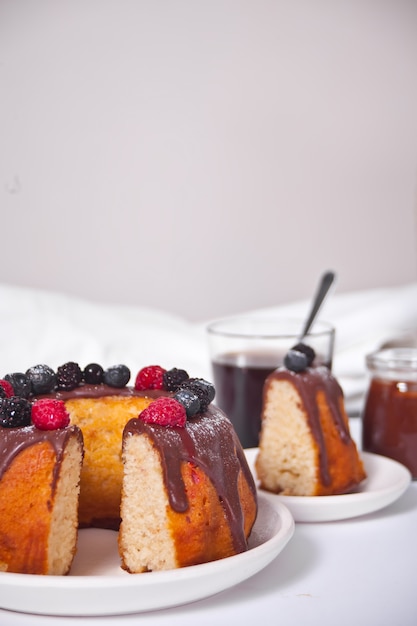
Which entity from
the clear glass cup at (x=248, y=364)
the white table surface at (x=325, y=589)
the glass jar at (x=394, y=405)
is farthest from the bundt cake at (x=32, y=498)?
the glass jar at (x=394, y=405)

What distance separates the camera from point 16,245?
3641 mm

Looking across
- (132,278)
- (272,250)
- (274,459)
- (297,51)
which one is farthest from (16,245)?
(274,459)

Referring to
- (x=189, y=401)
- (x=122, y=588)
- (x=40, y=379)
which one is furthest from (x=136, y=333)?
(x=122, y=588)

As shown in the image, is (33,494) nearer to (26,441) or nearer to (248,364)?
(26,441)

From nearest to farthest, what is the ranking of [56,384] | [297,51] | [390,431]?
[56,384] < [390,431] < [297,51]

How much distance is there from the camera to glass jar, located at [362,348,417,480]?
2.37m

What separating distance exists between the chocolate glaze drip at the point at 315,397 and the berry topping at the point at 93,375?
452mm

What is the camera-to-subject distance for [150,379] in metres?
1.96

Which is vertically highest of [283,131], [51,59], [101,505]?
[51,59]

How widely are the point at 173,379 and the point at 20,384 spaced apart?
35cm

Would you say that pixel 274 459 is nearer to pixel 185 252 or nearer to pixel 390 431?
pixel 390 431

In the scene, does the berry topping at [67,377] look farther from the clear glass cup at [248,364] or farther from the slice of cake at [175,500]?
the clear glass cup at [248,364]

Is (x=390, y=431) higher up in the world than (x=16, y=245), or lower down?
lower down

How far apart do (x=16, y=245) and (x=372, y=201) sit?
191cm
